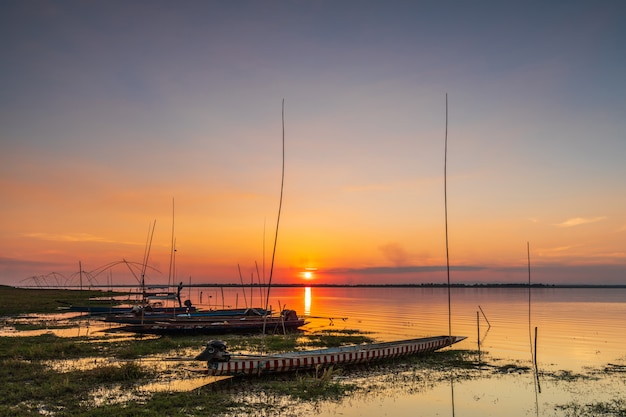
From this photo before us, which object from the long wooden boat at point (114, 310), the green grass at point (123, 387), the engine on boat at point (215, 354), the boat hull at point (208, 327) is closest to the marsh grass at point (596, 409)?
the green grass at point (123, 387)

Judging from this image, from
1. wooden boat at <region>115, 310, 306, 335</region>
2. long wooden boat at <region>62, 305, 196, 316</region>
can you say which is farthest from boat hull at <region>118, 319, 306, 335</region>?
long wooden boat at <region>62, 305, 196, 316</region>

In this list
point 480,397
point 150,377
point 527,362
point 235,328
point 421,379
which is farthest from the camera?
point 235,328

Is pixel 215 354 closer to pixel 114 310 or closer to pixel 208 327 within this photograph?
pixel 208 327

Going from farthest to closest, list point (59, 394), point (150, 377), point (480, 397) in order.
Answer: point (150, 377)
point (480, 397)
point (59, 394)

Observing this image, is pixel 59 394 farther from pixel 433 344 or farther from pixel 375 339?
pixel 375 339

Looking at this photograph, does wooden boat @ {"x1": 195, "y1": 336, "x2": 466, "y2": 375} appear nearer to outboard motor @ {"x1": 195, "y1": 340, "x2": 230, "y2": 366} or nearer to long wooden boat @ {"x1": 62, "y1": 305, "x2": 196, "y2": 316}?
outboard motor @ {"x1": 195, "y1": 340, "x2": 230, "y2": 366}

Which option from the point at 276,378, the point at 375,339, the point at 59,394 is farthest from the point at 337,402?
the point at 375,339

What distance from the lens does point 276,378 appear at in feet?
61.7

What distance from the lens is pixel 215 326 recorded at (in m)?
35.1

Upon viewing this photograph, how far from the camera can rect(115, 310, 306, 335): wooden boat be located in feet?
108

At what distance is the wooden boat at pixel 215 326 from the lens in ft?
108

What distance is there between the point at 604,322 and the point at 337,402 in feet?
158

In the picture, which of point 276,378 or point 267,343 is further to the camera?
point 267,343

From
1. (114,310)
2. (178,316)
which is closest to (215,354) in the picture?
(178,316)
